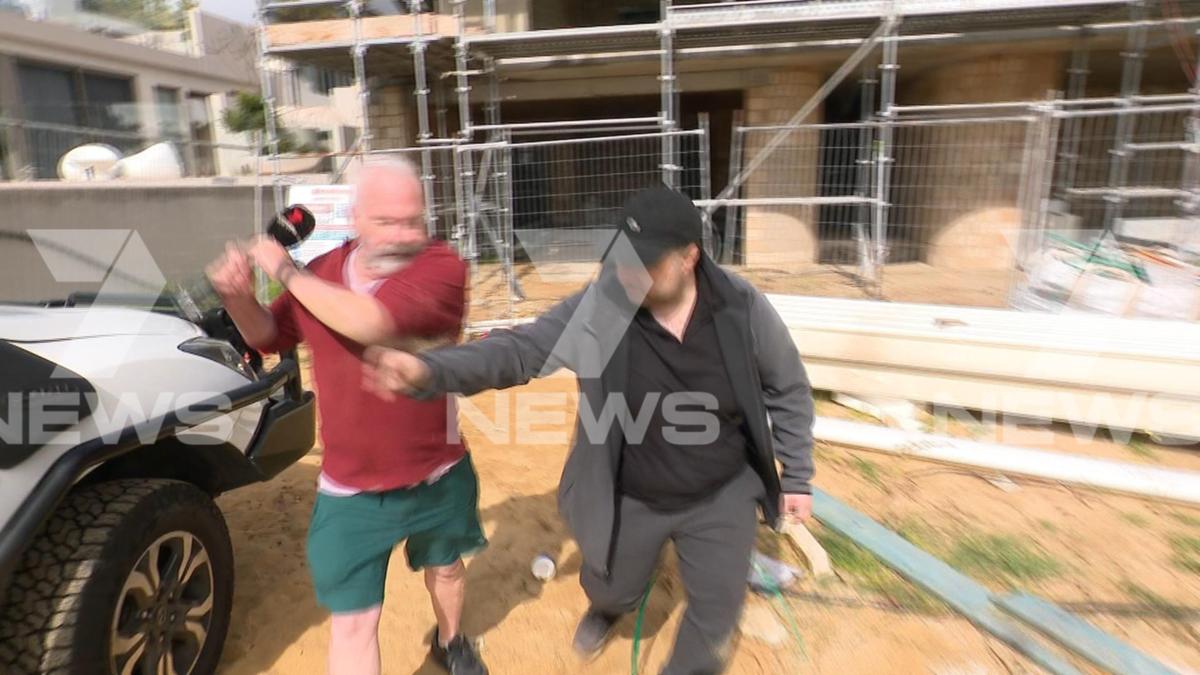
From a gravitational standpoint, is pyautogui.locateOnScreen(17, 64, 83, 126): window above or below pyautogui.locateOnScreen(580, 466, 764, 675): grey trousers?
above

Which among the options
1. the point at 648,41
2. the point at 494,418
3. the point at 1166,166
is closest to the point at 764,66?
the point at 648,41

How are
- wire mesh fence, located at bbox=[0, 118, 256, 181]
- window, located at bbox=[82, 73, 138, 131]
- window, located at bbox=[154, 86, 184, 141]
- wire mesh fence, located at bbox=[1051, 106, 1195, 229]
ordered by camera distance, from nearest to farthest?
1. wire mesh fence, located at bbox=[1051, 106, 1195, 229]
2. wire mesh fence, located at bbox=[0, 118, 256, 181]
3. window, located at bbox=[82, 73, 138, 131]
4. window, located at bbox=[154, 86, 184, 141]

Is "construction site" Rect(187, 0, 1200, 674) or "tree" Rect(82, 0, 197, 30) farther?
"tree" Rect(82, 0, 197, 30)

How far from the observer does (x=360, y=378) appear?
204cm

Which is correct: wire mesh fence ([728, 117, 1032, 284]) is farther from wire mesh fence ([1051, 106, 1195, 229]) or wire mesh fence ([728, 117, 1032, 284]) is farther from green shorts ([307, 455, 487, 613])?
green shorts ([307, 455, 487, 613])

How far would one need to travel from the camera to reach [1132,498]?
380 centimetres

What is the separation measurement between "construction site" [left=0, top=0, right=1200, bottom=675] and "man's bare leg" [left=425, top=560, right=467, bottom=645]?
0.29 meters

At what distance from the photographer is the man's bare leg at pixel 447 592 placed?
243 centimetres

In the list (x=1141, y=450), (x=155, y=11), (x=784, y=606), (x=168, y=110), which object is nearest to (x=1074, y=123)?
(x=1141, y=450)

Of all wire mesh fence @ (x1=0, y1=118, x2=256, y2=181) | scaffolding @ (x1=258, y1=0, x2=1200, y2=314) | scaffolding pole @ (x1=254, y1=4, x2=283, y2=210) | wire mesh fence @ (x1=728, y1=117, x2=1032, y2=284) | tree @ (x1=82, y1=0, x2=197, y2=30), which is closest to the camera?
scaffolding @ (x1=258, y1=0, x2=1200, y2=314)

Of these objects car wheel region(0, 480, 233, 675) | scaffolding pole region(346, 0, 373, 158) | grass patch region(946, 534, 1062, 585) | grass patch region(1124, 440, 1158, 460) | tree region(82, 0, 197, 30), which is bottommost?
grass patch region(946, 534, 1062, 585)

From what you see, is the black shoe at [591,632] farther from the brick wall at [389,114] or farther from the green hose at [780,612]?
the brick wall at [389,114]

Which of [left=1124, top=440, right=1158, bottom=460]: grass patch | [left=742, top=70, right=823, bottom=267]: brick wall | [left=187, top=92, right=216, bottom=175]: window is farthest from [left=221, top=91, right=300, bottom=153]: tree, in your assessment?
[left=1124, top=440, right=1158, bottom=460]: grass patch

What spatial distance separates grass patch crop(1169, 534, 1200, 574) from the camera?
3.21 m
